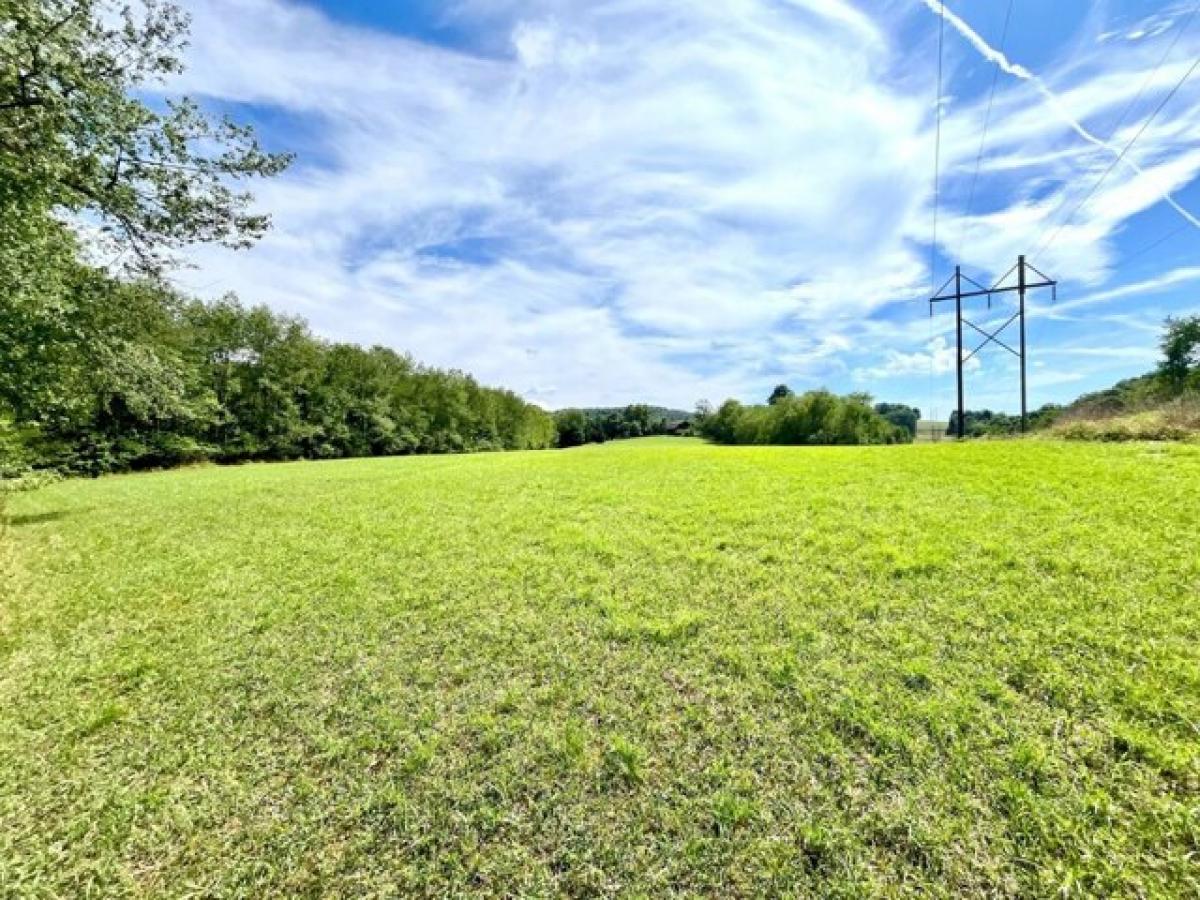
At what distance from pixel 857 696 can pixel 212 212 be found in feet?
41.6

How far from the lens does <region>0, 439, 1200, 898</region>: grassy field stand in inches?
120

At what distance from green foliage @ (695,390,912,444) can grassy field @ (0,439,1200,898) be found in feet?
204

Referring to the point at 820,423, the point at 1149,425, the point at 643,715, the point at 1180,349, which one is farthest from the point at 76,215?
the point at 820,423

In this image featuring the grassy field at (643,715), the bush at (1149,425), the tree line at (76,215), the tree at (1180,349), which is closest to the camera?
the grassy field at (643,715)

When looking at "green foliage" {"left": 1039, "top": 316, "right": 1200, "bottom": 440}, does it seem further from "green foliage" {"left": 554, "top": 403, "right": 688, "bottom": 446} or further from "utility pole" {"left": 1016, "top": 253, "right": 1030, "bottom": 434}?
"green foliage" {"left": 554, "top": 403, "right": 688, "bottom": 446}

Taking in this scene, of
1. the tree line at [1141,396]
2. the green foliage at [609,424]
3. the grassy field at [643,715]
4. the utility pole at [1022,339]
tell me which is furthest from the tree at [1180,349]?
the green foliage at [609,424]

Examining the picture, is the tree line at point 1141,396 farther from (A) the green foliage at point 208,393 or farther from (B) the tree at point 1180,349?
(A) the green foliage at point 208,393

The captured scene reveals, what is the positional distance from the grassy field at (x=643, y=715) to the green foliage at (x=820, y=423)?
6207 centimetres

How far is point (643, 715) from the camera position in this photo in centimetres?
428

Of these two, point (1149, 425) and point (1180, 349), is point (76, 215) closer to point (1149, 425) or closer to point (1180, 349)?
point (1149, 425)

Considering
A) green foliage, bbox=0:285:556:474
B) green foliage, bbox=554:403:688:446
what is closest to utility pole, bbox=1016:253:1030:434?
green foliage, bbox=0:285:556:474

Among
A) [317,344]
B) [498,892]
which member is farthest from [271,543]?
[317,344]

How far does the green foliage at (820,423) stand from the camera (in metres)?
66.9

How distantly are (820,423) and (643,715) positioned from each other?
7055 centimetres
